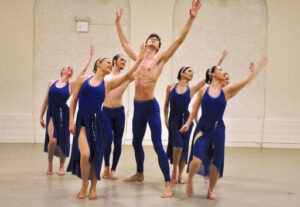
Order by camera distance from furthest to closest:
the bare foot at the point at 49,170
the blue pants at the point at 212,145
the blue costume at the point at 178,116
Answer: the bare foot at the point at 49,170 < the blue costume at the point at 178,116 < the blue pants at the point at 212,145

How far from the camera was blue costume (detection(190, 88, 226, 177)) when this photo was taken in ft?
13.3

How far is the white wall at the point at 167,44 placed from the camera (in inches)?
318

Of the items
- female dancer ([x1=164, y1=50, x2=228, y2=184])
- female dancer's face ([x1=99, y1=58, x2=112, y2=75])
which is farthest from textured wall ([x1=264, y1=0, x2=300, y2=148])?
female dancer's face ([x1=99, y1=58, x2=112, y2=75])

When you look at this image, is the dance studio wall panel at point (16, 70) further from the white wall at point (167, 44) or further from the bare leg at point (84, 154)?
the bare leg at point (84, 154)

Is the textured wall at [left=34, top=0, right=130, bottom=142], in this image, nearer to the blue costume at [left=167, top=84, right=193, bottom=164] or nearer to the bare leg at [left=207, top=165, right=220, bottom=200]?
the blue costume at [left=167, top=84, right=193, bottom=164]

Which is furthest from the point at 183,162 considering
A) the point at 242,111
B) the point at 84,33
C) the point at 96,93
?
the point at 84,33

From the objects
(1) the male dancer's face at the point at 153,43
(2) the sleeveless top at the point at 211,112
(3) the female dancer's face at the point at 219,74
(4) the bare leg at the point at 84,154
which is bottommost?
(4) the bare leg at the point at 84,154

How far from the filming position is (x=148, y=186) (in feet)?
15.6

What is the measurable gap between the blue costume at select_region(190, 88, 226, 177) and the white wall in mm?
4047

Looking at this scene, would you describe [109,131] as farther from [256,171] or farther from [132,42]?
[132,42]

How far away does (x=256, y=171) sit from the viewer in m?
5.82

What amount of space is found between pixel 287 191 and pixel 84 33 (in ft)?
18.0

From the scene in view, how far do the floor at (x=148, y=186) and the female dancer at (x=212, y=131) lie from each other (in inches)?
13.8

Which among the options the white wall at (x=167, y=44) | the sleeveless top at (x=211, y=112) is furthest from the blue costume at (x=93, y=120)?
the white wall at (x=167, y=44)
